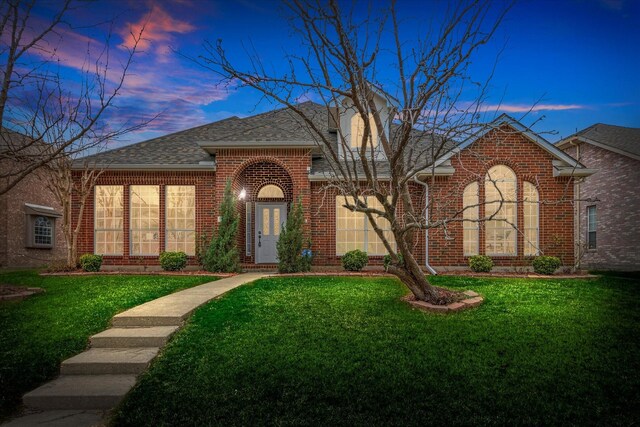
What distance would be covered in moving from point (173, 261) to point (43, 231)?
534 inches

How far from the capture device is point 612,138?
17797 mm

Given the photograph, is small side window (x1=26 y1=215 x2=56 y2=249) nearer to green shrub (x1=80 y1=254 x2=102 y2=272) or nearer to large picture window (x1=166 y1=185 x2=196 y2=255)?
green shrub (x1=80 y1=254 x2=102 y2=272)

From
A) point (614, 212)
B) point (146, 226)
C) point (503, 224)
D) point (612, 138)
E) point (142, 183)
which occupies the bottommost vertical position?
point (146, 226)

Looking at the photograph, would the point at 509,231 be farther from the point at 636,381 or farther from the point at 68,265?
the point at 68,265

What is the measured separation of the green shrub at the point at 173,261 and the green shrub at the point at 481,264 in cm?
873

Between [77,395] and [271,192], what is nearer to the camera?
[77,395]

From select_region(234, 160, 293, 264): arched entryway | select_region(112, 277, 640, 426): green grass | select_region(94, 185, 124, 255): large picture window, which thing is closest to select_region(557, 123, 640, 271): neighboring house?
select_region(112, 277, 640, 426): green grass

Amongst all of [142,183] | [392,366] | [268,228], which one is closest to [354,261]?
[268,228]

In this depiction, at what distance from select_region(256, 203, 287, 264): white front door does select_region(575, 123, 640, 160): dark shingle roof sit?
14024 millimetres

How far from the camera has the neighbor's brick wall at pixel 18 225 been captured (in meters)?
18.2

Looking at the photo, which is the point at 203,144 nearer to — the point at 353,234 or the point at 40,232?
the point at 353,234

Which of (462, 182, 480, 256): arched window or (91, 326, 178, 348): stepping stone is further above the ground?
(462, 182, 480, 256): arched window

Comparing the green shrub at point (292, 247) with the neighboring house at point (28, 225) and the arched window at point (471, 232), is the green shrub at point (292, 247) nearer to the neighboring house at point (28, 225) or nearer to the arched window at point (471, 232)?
the arched window at point (471, 232)

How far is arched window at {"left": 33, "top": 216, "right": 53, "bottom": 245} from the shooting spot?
2038cm
